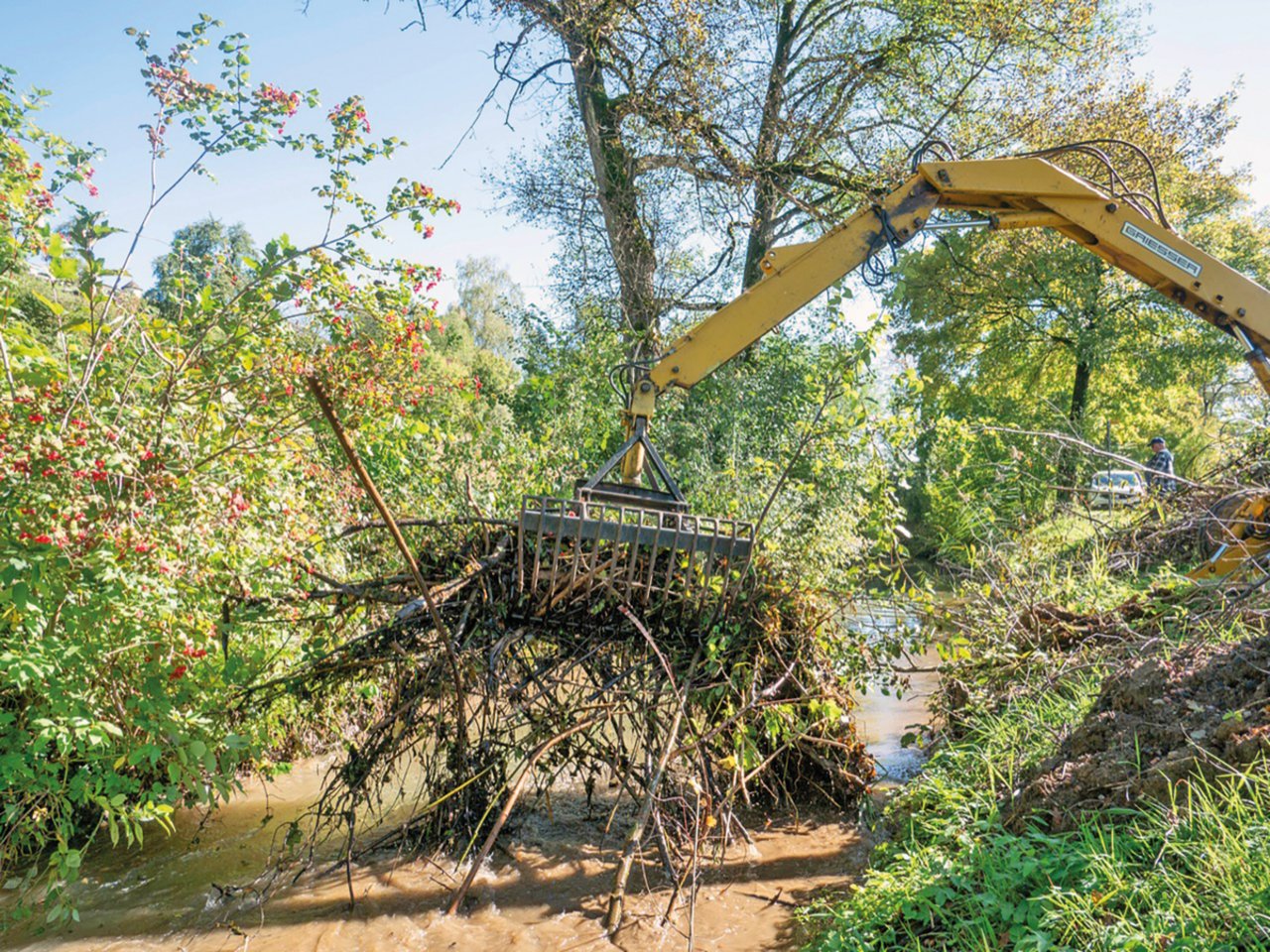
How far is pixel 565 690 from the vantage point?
465cm

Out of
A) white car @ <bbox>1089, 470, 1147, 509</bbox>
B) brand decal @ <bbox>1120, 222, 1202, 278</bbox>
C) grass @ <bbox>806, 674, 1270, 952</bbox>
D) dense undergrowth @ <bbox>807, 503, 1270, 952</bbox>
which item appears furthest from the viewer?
white car @ <bbox>1089, 470, 1147, 509</bbox>

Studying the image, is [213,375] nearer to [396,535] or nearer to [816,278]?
[396,535]

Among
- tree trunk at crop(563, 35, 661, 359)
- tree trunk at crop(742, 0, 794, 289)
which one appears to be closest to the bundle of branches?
tree trunk at crop(563, 35, 661, 359)

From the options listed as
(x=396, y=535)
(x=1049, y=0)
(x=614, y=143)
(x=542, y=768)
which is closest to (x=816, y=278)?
(x=542, y=768)

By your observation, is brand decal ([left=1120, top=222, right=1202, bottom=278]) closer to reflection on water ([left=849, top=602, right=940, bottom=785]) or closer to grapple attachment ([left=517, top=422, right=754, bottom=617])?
reflection on water ([left=849, top=602, right=940, bottom=785])

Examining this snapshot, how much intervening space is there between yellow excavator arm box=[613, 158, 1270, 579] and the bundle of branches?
0.98m

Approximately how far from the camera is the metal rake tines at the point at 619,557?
4.31m

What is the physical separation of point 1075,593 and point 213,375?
20.7ft

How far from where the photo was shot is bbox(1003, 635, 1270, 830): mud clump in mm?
3441

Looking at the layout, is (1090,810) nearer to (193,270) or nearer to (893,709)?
(893,709)

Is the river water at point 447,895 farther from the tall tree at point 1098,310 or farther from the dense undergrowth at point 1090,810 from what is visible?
the tall tree at point 1098,310

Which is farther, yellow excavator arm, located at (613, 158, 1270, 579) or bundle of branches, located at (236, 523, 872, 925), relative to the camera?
yellow excavator arm, located at (613, 158, 1270, 579)

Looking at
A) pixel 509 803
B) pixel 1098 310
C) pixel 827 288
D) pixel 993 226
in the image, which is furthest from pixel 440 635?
pixel 1098 310

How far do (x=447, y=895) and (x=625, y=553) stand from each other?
199 cm
